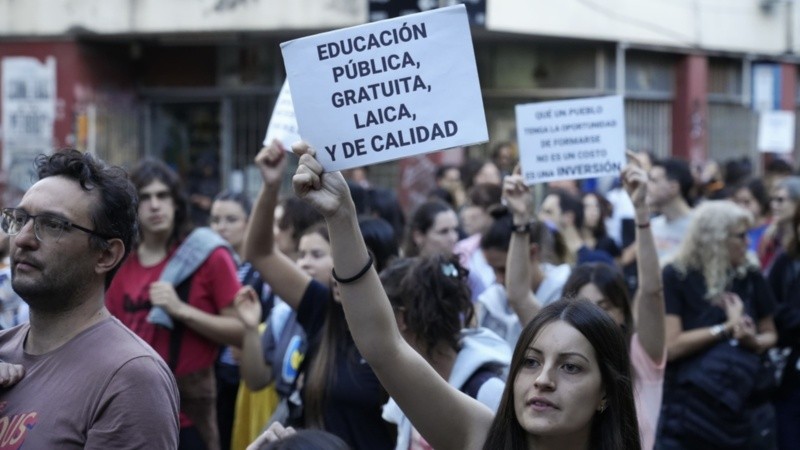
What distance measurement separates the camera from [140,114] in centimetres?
2016

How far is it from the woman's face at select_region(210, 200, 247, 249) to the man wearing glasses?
15.6 feet

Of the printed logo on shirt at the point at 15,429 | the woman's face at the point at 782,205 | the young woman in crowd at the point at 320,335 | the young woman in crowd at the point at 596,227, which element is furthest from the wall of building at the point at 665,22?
the printed logo on shirt at the point at 15,429

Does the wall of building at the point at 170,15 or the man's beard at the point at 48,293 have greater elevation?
the wall of building at the point at 170,15

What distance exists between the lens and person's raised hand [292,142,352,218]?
10.9 feet

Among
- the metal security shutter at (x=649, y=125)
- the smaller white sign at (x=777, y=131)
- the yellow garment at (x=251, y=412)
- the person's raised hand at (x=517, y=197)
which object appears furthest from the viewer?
the metal security shutter at (x=649, y=125)

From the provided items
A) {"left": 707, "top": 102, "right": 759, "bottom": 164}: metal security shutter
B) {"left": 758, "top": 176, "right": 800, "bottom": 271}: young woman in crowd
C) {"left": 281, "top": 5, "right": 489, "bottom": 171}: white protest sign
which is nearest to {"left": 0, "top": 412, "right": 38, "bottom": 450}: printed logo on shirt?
{"left": 281, "top": 5, "right": 489, "bottom": 171}: white protest sign

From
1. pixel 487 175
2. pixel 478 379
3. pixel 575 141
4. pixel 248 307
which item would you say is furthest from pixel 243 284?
pixel 487 175

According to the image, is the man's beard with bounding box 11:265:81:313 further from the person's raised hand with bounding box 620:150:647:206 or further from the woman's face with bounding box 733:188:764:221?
the woman's face with bounding box 733:188:764:221

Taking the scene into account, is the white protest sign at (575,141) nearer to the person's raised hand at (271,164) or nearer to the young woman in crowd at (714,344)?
the young woman in crowd at (714,344)

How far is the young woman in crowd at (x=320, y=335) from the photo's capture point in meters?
5.15

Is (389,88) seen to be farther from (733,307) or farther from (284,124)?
(733,307)

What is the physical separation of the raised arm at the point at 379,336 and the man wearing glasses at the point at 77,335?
56cm

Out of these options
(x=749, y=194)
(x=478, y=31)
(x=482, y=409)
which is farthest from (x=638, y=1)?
(x=482, y=409)

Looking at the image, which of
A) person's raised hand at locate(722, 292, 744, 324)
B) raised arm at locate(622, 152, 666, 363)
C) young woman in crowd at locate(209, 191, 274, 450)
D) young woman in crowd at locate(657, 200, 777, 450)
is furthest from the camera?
young woman in crowd at locate(209, 191, 274, 450)
